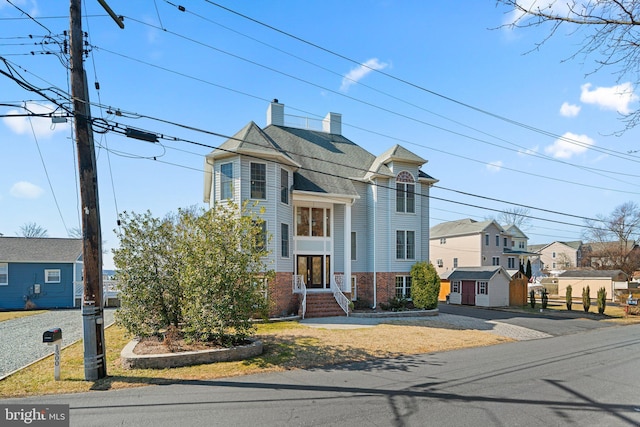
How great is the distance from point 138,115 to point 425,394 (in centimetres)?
981

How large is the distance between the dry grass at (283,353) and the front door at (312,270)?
14.9ft

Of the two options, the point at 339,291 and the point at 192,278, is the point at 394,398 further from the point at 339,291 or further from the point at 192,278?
the point at 339,291

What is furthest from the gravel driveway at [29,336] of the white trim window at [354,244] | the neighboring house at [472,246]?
the neighboring house at [472,246]

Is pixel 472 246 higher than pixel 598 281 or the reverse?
higher

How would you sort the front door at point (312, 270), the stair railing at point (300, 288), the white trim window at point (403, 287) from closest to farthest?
the stair railing at point (300, 288)
the front door at point (312, 270)
the white trim window at point (403, 287)

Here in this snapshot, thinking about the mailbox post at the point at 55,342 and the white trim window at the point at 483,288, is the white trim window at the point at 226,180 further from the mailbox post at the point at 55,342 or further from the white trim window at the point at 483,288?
the white trim window at the point at 483,288

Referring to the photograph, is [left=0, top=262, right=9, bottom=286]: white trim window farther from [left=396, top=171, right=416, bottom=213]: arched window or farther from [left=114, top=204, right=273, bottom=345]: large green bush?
[left=396, top=171, right=416, bottom=213]: arched window

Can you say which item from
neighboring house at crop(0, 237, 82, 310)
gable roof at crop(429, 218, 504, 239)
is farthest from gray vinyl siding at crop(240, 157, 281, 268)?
gable roof at crop(429, 218, 504, 239)

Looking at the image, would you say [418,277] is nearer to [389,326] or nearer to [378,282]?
[378,282]

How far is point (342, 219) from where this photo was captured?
2166cm

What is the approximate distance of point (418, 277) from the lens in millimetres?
21359

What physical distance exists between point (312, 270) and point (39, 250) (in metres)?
19.6

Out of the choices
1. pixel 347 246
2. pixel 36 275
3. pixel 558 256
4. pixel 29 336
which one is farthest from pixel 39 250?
pixel 558 256

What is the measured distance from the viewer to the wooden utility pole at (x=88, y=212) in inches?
332
